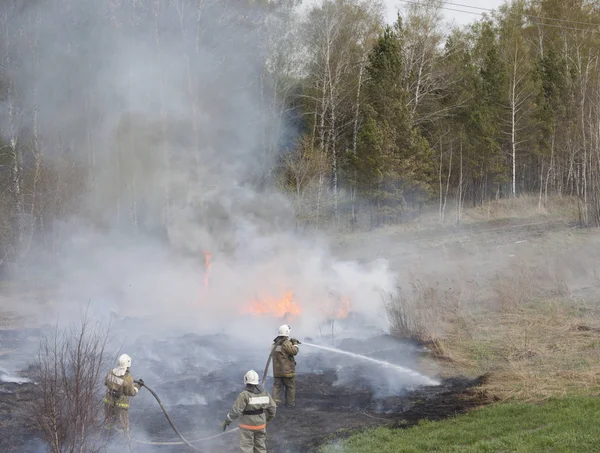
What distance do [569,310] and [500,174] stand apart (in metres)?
24.4

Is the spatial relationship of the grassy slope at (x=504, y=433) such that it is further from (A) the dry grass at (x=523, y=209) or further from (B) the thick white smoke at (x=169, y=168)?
(A) the dry grass at (x=523, y=209)

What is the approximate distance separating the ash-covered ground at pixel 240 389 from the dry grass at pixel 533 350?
30.9 inches

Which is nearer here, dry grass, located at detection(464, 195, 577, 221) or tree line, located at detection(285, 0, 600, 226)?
tree line, located at detection(285, 0, 600, 226)

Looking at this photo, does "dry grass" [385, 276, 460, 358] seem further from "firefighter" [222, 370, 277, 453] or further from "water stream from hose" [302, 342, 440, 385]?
"firefighter" [222, 370, 277, 453]

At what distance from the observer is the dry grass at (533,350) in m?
11.7

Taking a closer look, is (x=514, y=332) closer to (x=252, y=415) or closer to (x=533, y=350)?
(x=533, y=350)

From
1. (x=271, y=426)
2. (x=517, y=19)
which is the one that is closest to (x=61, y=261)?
(x=271, y=426)

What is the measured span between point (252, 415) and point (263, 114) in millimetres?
21372

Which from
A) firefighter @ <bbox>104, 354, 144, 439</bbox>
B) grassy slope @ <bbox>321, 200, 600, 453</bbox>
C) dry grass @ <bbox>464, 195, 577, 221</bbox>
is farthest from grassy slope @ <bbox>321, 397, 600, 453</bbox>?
dry grass @ <bbox>464, 195, 577, 221</bbox>

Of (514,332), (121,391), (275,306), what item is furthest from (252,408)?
(275,306)

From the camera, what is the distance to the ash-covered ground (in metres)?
10.7

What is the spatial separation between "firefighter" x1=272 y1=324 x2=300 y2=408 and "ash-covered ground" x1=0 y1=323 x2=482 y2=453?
26 centimetres

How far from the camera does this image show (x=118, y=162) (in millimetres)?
25328

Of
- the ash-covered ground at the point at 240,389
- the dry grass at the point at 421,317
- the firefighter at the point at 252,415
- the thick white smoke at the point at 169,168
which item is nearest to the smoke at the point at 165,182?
the thick white smoke at the point at 169,168
